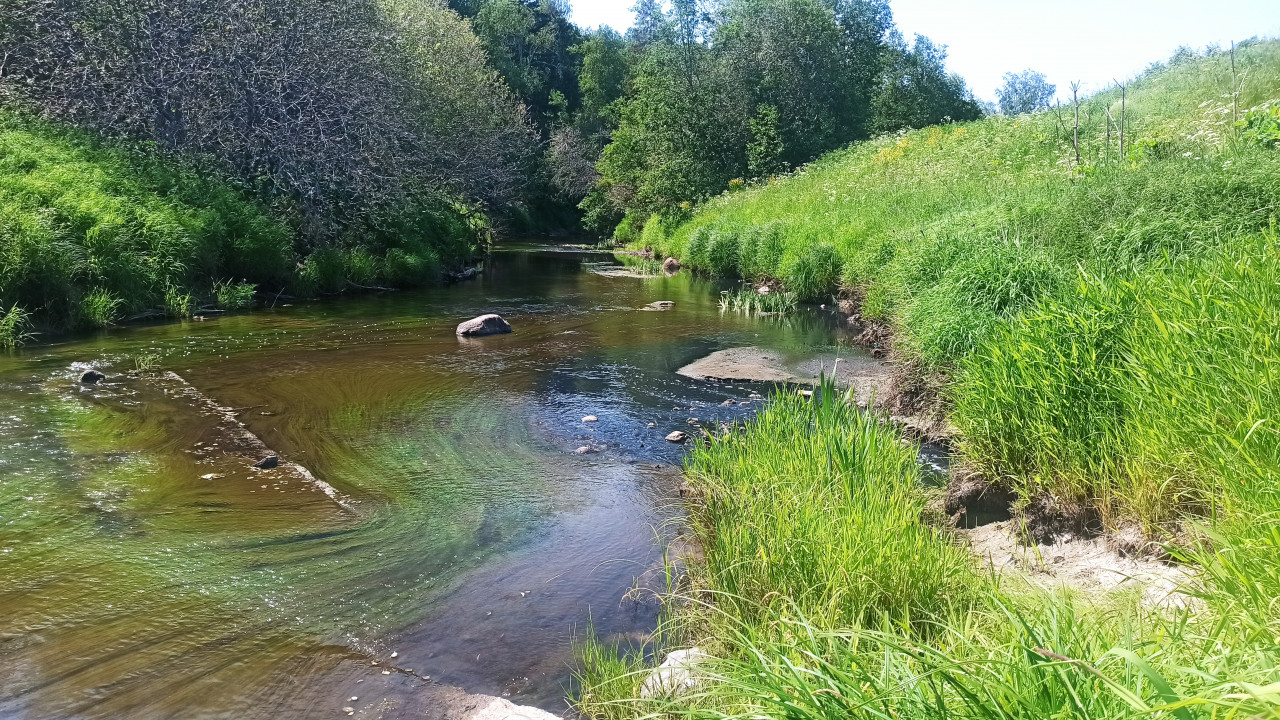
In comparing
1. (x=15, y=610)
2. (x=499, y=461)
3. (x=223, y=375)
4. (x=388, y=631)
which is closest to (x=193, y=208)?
(x=223, y=375)

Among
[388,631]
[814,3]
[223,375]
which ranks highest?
[814,3]

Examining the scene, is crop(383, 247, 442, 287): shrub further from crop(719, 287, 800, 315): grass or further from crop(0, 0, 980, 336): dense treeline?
crop(719, 287, 800, 315): grass

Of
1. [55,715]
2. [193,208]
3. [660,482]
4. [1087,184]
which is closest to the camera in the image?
[55,715]

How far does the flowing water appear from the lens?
4.06 m

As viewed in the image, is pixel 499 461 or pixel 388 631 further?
pixel 499 461

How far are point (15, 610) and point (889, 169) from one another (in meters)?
22.4

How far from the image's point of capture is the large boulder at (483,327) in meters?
13.4

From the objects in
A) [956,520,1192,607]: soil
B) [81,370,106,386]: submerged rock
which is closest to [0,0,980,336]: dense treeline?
[81,370,106,386]: submerged rock

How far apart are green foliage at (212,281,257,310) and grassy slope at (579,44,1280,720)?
1211cm

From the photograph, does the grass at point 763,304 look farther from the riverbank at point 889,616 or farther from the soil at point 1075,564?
the soil at point 1075,564

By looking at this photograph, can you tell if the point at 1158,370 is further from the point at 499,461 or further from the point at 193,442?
the point at 193,442

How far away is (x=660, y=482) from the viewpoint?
6781mm

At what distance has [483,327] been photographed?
13.6m

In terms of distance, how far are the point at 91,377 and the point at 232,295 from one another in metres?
6.44
